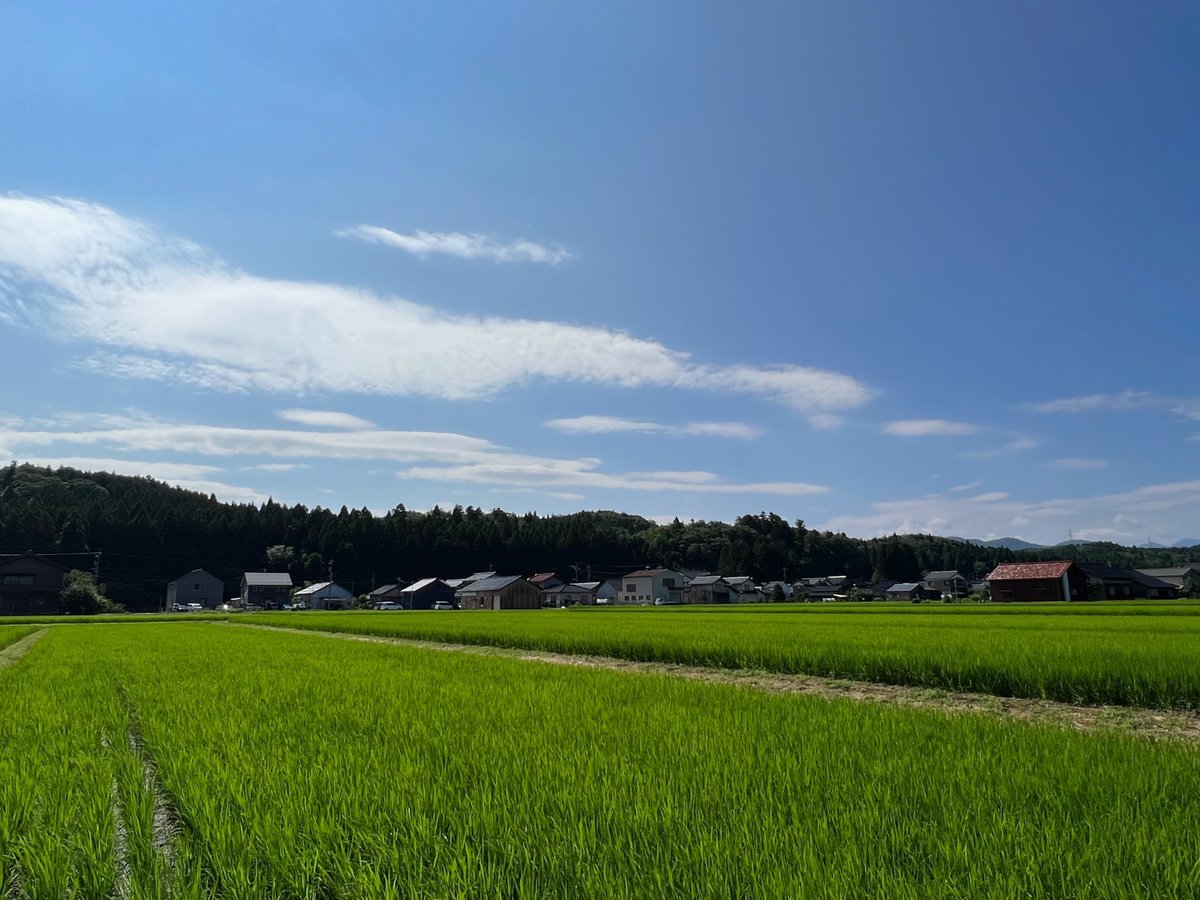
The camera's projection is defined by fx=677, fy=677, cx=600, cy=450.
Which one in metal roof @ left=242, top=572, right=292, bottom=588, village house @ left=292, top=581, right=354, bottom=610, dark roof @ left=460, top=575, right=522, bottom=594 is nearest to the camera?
dark roof @ left=460, top=575, right=522, bottom=594

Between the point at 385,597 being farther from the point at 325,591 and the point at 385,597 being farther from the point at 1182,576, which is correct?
the point at 1182,576

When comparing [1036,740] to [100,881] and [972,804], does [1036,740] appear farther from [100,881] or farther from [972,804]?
[100,881]

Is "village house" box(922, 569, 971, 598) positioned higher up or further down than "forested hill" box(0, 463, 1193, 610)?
further down

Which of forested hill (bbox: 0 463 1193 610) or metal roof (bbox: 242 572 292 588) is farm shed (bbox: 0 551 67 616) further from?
metal roof (bbox: 242 572 292 588)

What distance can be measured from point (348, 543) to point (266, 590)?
1962cm

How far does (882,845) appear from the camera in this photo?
11.7 feet

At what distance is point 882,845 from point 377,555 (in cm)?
11982

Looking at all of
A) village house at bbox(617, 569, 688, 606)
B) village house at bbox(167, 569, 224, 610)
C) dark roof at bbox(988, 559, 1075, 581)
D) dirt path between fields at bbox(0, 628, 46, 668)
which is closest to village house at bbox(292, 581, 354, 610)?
village house at bbox(167, 569, 224, 610)

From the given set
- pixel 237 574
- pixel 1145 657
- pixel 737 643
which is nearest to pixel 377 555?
pixel 237 574

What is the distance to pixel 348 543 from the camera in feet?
374

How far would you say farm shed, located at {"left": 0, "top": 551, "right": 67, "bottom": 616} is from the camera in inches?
2736

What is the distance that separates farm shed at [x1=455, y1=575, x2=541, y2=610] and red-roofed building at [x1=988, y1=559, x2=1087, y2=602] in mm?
53265

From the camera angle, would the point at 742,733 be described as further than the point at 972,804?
Yes

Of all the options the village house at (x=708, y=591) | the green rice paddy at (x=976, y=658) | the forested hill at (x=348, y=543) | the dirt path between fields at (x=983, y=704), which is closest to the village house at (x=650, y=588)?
the village house at (x=708, y=591)
